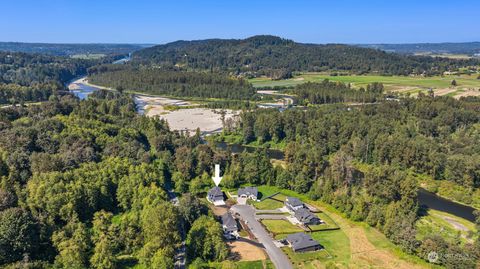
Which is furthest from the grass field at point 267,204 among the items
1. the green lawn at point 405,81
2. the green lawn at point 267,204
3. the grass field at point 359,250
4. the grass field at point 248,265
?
the green lawn at point 405,81

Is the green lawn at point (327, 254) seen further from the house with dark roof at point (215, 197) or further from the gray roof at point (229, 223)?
the house with dark roof at point (215, 197)

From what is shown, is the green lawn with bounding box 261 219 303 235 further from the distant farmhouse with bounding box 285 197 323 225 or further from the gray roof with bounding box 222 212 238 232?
the gray roof with bounding box 222 212 238 232

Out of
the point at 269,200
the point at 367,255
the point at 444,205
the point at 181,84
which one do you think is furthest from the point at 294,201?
the point at 181,84

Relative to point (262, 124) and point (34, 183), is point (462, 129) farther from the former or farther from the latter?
point (34, 183)

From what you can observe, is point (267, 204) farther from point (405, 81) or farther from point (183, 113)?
point (405, 81)

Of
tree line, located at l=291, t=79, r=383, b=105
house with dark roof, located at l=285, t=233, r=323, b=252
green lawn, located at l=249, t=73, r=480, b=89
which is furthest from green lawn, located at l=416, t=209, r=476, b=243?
green lawn, located at l=249, t=73, r=480, b=89

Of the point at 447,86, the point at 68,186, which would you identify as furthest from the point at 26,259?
the point at 447,86
